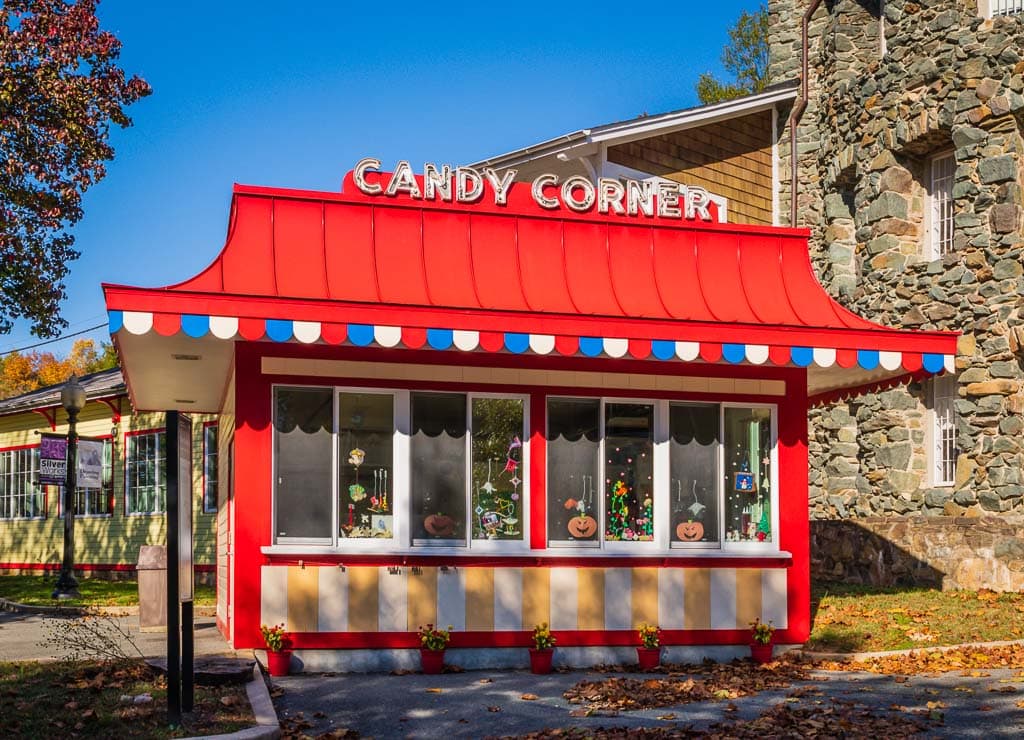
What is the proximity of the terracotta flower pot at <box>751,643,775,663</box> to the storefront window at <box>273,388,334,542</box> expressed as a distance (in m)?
4.82

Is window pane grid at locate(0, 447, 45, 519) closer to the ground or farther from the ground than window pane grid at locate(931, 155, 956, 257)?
closer to the ground

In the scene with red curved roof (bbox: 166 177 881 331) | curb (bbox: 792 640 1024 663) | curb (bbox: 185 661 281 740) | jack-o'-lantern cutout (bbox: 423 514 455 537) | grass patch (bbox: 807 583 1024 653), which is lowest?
curb (bbox: 792 640 1024 663)

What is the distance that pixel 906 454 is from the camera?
2131cm

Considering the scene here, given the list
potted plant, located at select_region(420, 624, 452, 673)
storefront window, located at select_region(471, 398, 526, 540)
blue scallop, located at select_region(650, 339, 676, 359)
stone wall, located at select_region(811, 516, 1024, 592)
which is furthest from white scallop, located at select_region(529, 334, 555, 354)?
stone wall, located at select_region(811, 516, 1024, 592)

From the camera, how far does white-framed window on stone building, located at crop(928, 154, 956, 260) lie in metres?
21.4

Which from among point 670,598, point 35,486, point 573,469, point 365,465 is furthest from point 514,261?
point 35,486

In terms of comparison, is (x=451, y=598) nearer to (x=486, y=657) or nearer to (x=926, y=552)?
(x=486, y=657)

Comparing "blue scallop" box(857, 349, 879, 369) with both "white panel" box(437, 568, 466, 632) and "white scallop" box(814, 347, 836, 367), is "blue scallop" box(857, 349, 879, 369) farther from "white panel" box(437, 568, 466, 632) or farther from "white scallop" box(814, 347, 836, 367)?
"white panel" box(437, 568, 466, 632)

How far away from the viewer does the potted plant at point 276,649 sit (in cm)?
1185

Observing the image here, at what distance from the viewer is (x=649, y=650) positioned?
12789mm

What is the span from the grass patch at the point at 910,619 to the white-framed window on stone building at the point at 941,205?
662 cm

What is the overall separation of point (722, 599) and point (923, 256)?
11.0 m

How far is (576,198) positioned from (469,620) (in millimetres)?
4870

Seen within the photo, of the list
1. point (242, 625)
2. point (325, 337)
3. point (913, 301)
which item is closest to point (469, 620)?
point (242, 625)
